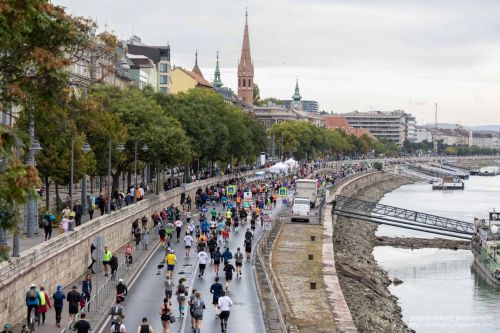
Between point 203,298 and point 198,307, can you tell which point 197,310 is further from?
point 203,298

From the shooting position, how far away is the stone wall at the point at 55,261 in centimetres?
3006

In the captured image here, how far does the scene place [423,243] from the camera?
87.3 meters

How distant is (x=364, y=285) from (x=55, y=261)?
2317 centimetres

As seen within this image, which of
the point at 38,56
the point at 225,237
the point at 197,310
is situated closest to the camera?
the point at 38,56

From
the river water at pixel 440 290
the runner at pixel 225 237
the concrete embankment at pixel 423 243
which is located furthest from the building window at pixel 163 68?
the runner at pixel 225 237

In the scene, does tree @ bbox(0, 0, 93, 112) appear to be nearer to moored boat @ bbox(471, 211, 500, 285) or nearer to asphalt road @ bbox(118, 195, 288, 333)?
asphalt road @ bbox(118, 195, 288, 333)

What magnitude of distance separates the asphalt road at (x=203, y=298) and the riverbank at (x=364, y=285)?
546cm

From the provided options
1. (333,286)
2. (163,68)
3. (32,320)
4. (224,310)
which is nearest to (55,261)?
(32,320)

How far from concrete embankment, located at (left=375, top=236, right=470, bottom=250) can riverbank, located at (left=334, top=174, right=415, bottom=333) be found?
4.78 ft

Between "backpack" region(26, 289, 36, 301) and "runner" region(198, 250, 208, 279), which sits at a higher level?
"backpack" region(26, 289, 36, 301)

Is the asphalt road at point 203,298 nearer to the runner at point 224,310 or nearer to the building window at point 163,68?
the runner at point 224,310

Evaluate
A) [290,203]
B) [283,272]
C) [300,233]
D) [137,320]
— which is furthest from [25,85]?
[290,203]

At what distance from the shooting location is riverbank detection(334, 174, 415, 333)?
45.7 meters

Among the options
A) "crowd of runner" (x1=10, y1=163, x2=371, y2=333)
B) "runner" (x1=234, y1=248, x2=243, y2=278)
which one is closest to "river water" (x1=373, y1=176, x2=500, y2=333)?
"crowd of runner" (x1=10, y1=163, x2=371, y2=333)
